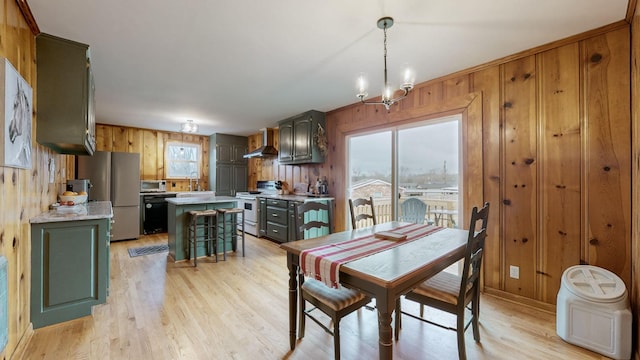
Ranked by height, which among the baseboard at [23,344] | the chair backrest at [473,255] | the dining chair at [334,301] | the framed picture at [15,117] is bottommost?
the baseboard at [23,344]

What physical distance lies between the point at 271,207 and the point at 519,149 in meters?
3.75

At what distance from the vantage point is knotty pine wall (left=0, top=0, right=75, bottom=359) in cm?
162

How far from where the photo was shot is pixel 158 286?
293cm

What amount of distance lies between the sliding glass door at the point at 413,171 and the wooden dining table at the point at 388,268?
114cm

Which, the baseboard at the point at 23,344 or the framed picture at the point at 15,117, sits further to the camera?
the baseboard at the point at 23,344

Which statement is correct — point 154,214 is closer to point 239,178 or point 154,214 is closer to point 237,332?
point 239,178

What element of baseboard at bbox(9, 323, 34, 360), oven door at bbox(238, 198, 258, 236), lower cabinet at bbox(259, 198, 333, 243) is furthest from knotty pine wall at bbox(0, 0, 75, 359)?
oven door at bbox(238, 198, 258, 236)

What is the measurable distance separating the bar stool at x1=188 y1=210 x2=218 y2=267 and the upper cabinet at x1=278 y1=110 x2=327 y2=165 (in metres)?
1.76

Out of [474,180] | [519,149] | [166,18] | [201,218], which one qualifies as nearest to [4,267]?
[166,18]

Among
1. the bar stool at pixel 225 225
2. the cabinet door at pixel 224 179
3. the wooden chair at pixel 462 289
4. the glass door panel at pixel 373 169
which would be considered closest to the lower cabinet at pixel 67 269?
the bar stool at pixel 225 225

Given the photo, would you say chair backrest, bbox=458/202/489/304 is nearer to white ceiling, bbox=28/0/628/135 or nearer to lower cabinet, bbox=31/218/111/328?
white ceiling, bbox=28/0/628/135

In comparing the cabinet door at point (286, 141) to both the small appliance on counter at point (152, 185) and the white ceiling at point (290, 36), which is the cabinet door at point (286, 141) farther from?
the small appliance on counter at point (152, 185)

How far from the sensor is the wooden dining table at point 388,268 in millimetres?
1271

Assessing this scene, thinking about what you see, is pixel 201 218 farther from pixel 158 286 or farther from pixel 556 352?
pixel 556 352
